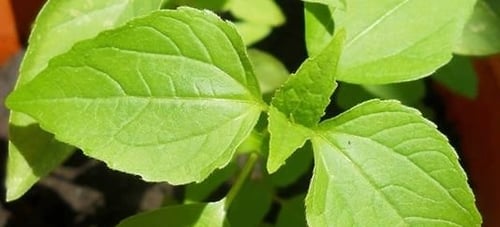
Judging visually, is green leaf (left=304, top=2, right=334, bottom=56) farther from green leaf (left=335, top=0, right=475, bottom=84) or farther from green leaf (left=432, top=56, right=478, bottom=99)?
green leaf (left=432, top=56, right=478, bottom=99)

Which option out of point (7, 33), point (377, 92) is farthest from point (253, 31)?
point (7, 33)

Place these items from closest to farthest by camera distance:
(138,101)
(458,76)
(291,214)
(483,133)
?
1. (138,101)
2. (291,214)
3. (458,76)
4. (483,133)

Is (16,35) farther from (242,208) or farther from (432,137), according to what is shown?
(432,137)

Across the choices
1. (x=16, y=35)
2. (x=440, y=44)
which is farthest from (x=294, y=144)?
(x=16, y=35)

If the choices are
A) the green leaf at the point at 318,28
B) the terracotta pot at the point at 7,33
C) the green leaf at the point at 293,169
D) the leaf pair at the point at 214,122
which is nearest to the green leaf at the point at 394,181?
the leaf pair at the point at 214,122

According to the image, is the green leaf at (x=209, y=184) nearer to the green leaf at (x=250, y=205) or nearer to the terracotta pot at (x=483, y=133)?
the green leaf at (x=250, y=205)

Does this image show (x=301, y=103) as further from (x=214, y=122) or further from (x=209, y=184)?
(x=209, y=184)
